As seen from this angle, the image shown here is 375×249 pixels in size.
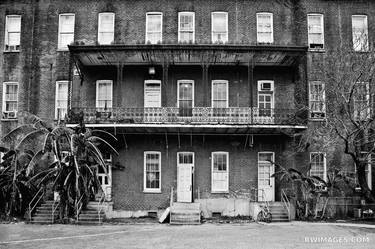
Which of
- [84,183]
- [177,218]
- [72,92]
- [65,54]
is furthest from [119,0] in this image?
[177,218]

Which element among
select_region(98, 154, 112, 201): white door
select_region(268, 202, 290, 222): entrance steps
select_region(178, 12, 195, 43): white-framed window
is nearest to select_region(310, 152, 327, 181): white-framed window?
select_region(268, 202, 290, 222): entrance steps

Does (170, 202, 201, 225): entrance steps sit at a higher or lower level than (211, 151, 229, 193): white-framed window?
lower

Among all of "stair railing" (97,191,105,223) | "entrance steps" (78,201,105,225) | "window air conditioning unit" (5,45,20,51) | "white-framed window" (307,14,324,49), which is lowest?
"entrance steps" (78,201,105,225)

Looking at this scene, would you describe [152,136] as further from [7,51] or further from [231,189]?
[7,51]

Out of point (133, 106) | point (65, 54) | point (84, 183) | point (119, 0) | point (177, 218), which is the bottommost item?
point (177, 218)

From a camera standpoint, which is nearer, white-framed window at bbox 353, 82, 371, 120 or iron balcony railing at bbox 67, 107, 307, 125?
white-framed window at bbox 353, 82, 371, 120

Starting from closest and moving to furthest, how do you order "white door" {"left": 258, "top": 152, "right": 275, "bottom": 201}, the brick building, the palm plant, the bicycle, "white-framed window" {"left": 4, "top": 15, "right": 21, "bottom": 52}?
the palm plant, the bicycle, the brick building, "white door" {"left": 258, "top": 152, "right": 275, "bottom": 201}, "white-framed window" {"left": 4, "top": 15, "right": 21, "bottom": 52}

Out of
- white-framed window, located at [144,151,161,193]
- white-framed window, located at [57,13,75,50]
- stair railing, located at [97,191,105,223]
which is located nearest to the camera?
stair railing, located at [97,191,105,223]

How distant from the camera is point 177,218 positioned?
19.7 meters

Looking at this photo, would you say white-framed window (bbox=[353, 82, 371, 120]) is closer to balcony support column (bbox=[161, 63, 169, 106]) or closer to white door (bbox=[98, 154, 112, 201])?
balcony support column (bbox=[161, 63, 169, 106])

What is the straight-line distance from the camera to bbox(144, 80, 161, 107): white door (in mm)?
23125

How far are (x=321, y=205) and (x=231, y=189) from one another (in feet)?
15.3

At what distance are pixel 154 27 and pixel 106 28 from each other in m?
2.74

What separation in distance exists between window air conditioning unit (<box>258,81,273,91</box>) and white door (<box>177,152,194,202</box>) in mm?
5250
